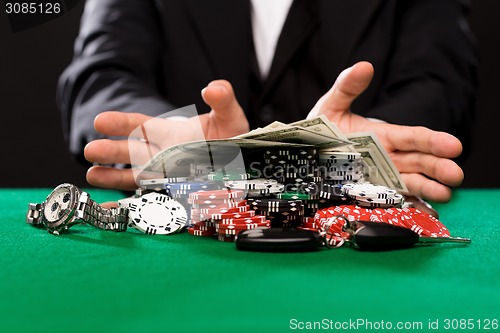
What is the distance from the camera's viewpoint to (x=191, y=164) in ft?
6.94

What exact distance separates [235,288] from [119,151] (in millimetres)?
1458

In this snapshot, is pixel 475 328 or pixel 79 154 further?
pixel 79 154

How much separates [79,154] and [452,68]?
203 centimetres

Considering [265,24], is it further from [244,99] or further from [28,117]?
[28,117]

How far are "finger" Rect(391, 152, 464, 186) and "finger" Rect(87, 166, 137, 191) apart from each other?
1119 millimetres

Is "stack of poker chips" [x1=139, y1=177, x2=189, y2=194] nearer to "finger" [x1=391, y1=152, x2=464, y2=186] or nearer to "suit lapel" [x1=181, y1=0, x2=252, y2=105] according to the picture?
"finger" [x1=391, y1=152, x2=464, y2=186]

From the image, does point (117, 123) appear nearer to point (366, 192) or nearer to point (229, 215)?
point (229, 215)

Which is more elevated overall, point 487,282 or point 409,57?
point 409,57

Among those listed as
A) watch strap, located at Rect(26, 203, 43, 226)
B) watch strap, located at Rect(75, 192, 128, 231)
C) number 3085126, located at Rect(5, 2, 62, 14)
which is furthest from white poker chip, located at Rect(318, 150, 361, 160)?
number 3085126, located at Rect(5, 2, 62, 14)

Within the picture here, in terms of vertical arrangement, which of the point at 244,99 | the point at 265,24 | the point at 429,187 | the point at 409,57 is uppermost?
the point at 265,24

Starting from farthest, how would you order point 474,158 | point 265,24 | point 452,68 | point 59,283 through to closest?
point 474,158, point 265,24, point 452,68, point 59,283

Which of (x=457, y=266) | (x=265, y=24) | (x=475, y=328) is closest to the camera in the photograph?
(x=475, y=328)

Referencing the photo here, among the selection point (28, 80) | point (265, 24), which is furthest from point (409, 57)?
point (28, 80)

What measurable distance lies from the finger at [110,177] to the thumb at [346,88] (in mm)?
838
